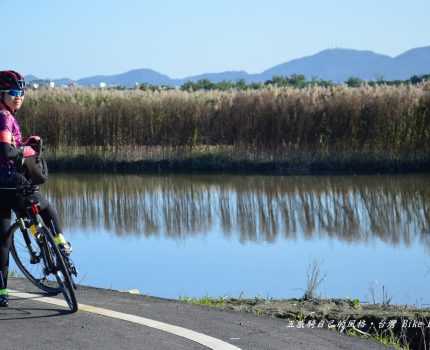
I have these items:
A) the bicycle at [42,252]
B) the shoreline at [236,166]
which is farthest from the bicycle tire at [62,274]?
the shoreline at [236,166]

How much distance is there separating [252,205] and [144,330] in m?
12.2

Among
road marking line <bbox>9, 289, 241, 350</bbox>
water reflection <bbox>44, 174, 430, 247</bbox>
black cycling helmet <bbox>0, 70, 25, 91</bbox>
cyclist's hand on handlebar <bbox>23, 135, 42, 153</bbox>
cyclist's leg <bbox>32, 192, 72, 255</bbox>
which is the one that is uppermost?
black cycling helmet <bbox>0, 70, 25, 91</bbox>

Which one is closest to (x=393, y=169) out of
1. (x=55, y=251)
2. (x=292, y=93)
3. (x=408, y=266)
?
(x=292, y=93)

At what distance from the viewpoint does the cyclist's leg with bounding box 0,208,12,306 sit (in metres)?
7.50

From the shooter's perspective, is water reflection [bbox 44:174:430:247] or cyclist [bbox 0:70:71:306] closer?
cyclist [bbox 0:70:71:306]

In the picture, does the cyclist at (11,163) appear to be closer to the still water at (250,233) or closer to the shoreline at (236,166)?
the still water at (250,233)

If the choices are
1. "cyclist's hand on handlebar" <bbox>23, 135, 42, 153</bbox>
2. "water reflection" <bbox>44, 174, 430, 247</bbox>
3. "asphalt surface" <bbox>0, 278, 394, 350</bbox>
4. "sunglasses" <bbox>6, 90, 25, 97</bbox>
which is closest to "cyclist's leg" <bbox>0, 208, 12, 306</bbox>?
"asphalt surface" <bbox>0, 278, 394, 350</bbox>

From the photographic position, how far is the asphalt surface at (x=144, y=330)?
6.27 meters

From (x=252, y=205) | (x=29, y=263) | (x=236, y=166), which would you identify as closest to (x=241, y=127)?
(x=236, y=166)

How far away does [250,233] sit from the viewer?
15289 millimetres

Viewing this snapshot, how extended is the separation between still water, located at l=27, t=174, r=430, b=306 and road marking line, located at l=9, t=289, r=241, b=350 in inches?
97.2

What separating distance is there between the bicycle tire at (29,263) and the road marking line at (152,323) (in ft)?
0.34

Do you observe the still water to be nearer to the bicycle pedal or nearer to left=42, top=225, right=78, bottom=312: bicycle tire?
the bicycle pedal

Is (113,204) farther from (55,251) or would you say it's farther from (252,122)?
(55,251)
